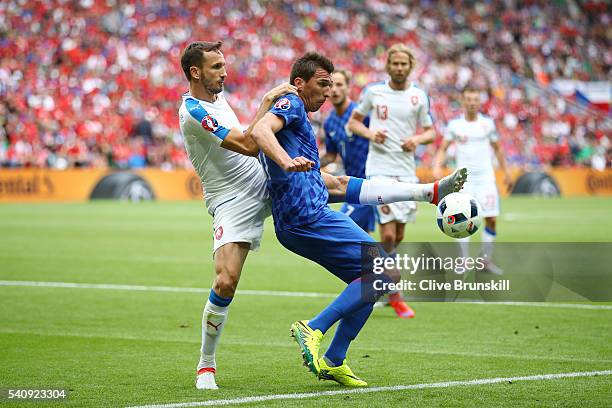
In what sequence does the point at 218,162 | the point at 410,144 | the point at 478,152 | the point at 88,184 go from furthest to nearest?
the point at 88,184 → the point at 478,152 → the point at 410,144 → the point at 218,162

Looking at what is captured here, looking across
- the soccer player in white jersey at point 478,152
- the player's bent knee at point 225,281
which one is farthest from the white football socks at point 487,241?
the player's bent knee at point 225,281

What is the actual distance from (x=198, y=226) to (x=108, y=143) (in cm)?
1154

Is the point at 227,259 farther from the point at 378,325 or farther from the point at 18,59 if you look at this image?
the point at 18,59

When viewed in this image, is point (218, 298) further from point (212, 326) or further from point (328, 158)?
point (328, 158)

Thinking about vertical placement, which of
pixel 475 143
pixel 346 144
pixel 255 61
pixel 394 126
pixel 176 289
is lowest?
pixel 176 289

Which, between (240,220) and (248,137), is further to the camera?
(240,220)

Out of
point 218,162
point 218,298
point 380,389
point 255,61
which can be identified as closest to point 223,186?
point 218,162

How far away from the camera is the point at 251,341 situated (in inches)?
344

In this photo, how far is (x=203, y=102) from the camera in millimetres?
6996

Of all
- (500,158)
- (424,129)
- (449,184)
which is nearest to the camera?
(449,184)

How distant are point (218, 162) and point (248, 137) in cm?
61

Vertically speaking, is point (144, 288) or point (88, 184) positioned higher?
point (144, 288)

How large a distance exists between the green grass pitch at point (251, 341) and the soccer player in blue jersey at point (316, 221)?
36 cm

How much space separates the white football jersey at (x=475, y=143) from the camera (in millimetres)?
13859
